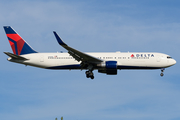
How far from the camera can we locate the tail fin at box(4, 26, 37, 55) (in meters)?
54.8

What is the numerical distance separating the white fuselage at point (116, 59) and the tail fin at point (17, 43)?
1.63 m

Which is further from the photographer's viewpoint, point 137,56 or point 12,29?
point 12,29

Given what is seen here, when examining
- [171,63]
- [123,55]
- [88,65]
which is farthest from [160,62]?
[88,65]

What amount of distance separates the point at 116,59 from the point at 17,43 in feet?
53.0

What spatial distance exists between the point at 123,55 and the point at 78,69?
7224 mm

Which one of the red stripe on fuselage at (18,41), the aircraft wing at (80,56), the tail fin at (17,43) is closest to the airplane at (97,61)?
the aircraft wing at (80,56)

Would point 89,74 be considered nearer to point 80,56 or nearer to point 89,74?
point 89,74

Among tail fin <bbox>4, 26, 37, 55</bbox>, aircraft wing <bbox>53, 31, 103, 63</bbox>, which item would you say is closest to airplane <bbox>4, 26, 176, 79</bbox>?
aircraft wing <bbox>53, 31, 103, 63</bbox>

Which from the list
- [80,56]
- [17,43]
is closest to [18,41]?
[17,43]

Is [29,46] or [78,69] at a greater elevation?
Answer: [29,46]

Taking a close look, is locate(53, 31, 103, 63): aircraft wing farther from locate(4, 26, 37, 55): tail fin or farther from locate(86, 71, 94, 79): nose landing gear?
locate(4, 26, 37, 55): tail fin

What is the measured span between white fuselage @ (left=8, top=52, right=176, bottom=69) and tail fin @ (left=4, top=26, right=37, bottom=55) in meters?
1.63

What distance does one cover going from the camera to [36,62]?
5338 centimetres

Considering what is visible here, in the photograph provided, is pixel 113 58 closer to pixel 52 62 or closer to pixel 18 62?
pixel 52 62
